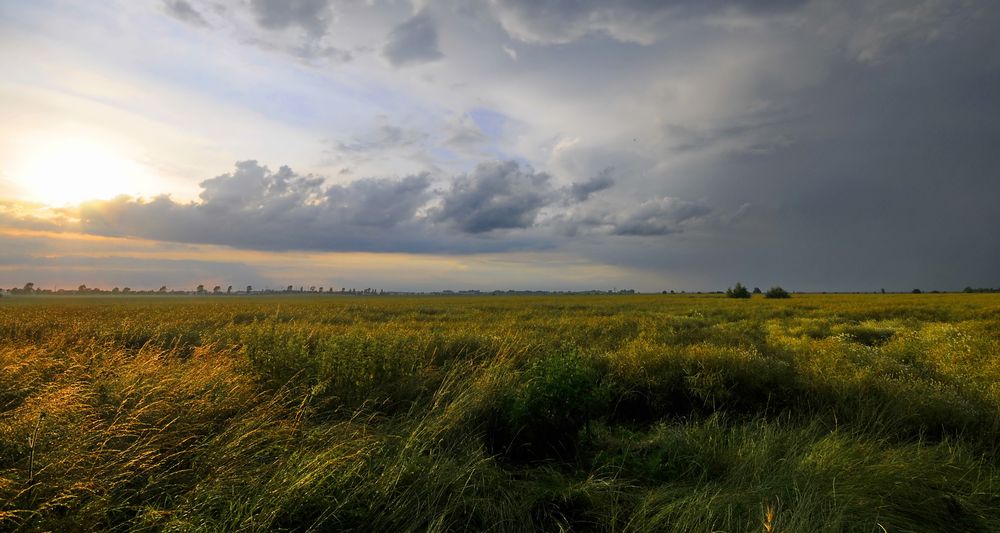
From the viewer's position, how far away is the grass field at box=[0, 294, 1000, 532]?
3.49 metres

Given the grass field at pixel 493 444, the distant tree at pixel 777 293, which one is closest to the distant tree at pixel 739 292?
the distant tree at pixel 777 293

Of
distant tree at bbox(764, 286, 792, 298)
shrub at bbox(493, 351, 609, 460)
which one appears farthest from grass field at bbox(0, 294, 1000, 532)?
distant tree at bbox(764, 286, 792, 298)

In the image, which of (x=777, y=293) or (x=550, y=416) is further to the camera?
(x=777, y=293)

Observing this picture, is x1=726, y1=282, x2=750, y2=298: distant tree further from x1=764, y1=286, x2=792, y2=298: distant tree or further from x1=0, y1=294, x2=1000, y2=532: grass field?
x1=0, y1=294, x2=1000, y2=532: grass field

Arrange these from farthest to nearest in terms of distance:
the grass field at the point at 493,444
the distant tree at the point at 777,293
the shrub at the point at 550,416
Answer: the distant tree at the point at 777,293 → the shrub at the point at 550,416 → the grass field at the point at 493,444

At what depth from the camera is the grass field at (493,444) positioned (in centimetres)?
Result: 349

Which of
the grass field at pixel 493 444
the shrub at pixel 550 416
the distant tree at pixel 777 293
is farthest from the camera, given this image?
the distant tree at pixel 777 293

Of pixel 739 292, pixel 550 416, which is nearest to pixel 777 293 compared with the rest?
pixel 739 292

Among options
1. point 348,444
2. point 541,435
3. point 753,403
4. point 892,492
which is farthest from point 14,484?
point 753,403

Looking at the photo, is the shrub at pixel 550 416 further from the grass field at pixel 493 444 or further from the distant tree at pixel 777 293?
the distant tree at pixel 777 293

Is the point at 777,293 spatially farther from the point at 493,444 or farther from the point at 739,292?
the point at 493,444

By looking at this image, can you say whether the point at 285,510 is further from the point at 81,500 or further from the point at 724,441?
the point at 724,441

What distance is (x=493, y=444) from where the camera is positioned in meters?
5.96

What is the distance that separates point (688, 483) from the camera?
4.70 meters
